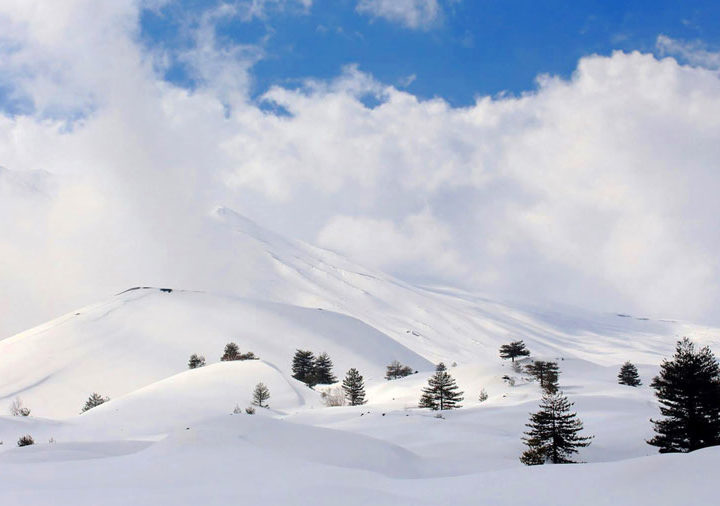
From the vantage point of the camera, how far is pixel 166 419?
39375 mm

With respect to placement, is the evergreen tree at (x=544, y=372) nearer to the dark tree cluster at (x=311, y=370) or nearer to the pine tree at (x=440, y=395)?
the pine tree at (x=440, y=395)

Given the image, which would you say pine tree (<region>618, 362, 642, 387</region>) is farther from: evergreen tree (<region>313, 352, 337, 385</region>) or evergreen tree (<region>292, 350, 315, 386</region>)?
evergreen tree (<region>292, 350, 315, 386</region>)

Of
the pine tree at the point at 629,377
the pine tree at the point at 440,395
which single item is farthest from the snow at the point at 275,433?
the pine tree at the point at 629,377

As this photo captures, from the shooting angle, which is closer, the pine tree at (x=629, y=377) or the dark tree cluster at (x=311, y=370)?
the pine tree at (x=629, y=377)

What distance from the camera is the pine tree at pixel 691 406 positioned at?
20109 millimetres

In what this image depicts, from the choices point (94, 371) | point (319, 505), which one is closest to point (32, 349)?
point (94, 371)

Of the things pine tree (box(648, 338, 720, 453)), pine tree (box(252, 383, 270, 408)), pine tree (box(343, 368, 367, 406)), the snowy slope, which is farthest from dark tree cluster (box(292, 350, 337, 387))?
pine tree (box(648, 338, 720, 453))

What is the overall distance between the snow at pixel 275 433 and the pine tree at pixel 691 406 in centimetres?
237

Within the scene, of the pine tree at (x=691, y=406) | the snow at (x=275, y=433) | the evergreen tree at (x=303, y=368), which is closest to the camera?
the snow at (x=275, y=433)

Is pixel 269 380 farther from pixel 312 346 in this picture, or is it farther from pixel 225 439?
pixel 312 346

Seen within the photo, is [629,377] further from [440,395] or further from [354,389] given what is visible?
[354,389]

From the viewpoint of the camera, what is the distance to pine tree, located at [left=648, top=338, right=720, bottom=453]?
66.0 ft

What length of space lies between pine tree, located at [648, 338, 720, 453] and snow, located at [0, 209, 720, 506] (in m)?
2.37

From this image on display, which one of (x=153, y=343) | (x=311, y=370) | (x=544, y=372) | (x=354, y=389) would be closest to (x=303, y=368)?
(x=311, y=370)
